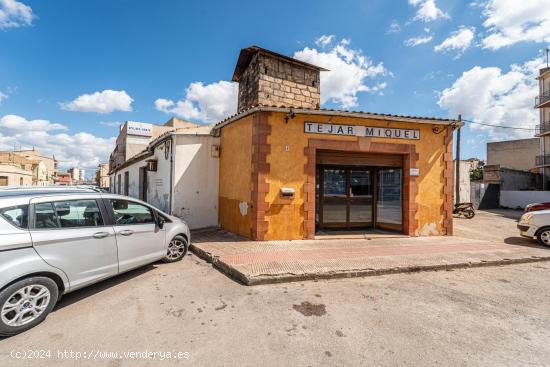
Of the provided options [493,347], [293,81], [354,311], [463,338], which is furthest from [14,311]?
[293,81]

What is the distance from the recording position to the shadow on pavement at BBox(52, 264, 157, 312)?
3621mm

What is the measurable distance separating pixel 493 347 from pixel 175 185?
804cm

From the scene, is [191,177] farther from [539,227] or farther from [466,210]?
[466,210]

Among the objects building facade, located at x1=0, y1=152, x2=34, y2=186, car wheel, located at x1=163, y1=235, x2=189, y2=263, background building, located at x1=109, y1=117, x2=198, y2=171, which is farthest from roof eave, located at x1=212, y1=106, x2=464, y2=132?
building facade, located at x1=0, y1=152, x2=34, y2=186

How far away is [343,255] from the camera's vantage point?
18.9 feet

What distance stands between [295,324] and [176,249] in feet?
11.1

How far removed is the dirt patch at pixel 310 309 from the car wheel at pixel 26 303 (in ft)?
10.0

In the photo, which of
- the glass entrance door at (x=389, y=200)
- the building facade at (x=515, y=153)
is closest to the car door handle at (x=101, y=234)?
the glass entrance door at (x=389, y=200)

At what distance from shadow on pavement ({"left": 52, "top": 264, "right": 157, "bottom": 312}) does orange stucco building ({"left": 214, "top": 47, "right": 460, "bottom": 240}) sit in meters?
2.90

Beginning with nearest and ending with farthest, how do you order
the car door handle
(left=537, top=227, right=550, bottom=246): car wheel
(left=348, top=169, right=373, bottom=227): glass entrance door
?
1. the car door handle
2. (left=537, top=227, right=550, bottom=246): car wheel
3. (left=348, top=169, right=373, bottom=227): glass entrance door

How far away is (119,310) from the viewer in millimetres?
3447

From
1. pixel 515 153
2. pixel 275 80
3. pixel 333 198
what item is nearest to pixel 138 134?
pixel 275 80

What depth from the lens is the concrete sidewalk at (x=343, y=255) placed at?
472cm

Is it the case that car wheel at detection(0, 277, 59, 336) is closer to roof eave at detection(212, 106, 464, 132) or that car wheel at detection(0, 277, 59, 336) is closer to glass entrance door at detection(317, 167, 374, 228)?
roof eave at detection(212, 106, 464, 132)
